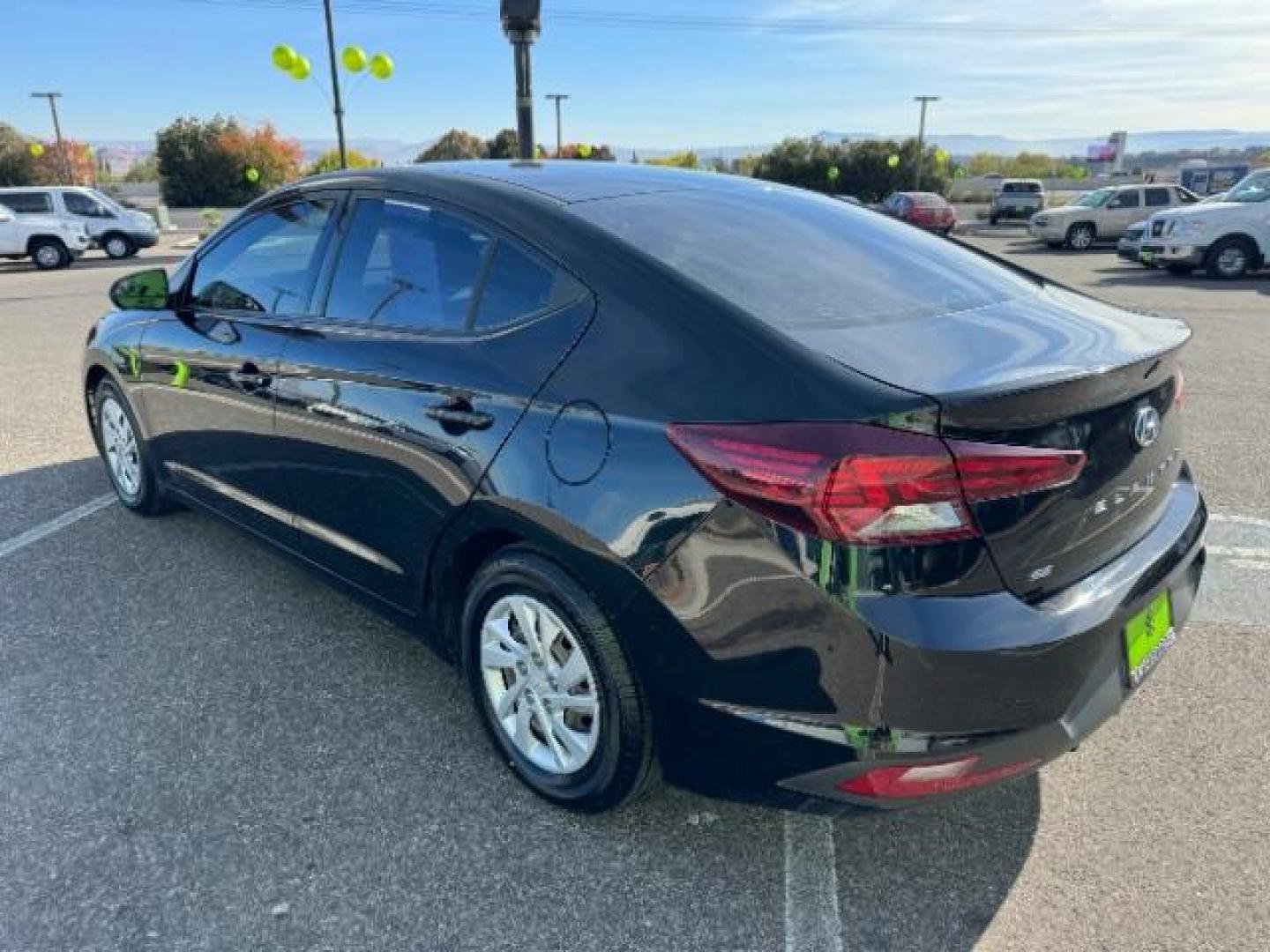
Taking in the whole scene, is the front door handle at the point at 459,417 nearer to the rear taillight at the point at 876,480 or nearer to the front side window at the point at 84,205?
the rear taillight at the point at 876,480

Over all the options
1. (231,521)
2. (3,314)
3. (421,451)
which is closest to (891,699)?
(421,451)

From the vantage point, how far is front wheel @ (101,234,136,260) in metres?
22.8

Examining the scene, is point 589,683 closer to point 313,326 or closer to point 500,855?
point 500,855

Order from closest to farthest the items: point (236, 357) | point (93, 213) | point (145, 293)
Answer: point (236, 357) < point (145, 293) < point (93, 213)

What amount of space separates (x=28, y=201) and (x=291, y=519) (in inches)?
901

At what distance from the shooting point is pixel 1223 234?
1545 centimetres

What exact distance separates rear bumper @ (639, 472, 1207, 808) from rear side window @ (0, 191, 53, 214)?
24.4 m

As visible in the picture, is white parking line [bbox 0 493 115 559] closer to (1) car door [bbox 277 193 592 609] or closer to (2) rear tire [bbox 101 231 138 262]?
(1) car door [bbox 277 193 592 609]

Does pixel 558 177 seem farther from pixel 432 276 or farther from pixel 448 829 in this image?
pixel 448 829

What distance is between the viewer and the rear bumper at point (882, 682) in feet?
6.17

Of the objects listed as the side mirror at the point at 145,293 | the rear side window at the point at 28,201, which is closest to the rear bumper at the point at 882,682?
the side mirror at the point at 145,293

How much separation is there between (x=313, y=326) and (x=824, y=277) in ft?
5.48

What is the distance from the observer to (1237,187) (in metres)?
16.3

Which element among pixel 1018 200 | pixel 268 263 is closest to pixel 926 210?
pixel 1018 200
